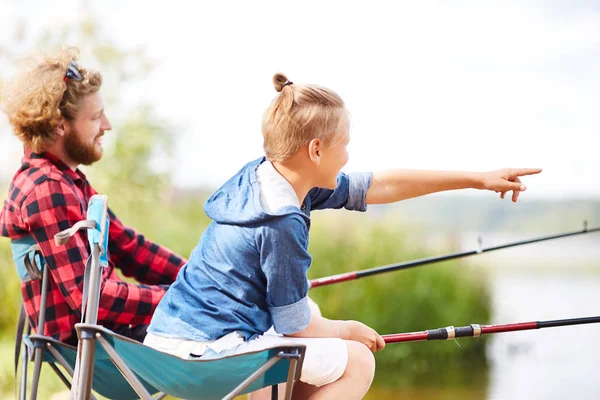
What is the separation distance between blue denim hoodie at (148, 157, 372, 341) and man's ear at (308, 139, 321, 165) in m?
0.13

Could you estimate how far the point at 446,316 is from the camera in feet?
13.8

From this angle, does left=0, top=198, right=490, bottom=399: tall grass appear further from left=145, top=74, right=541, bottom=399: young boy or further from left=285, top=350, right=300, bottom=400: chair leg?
left=285, top=350, right=300, bottom=400: chair leg

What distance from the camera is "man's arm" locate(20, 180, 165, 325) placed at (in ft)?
5.94

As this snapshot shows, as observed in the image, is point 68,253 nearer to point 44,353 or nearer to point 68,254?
point 68,254

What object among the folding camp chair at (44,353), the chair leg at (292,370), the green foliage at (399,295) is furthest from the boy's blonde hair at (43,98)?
the green foliage at (399,295)

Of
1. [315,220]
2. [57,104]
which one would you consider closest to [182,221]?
[315,220]

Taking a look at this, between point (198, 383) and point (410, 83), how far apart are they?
654cm

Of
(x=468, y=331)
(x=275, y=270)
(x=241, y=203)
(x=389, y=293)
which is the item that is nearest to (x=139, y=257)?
(x=241, y=203)

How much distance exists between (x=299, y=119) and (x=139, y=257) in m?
0.88

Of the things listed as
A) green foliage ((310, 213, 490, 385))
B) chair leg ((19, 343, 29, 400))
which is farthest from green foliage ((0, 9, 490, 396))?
chair leg ((19, 343, 29, 400))

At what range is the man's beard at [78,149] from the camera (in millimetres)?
2035

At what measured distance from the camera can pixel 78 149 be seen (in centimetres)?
205

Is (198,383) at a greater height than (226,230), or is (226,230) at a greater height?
(226,230)

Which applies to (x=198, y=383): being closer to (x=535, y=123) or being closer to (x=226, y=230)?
(x=226, y=230)
